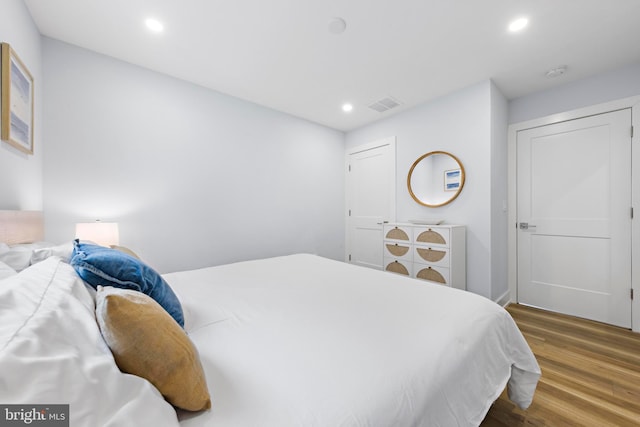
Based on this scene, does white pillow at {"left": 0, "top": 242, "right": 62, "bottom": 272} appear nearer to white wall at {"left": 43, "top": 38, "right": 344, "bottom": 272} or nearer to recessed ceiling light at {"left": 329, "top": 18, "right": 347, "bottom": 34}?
white wall at {"left": 43, "top": 38, "right": 344, "bottom": 272}

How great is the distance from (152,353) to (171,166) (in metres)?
2.53

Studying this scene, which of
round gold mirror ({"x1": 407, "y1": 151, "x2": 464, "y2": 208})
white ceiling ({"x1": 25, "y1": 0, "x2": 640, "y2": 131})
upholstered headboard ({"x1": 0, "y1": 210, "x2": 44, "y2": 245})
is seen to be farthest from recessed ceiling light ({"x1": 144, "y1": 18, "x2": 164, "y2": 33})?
round gold mirror ({"x1": 407, "y1": 151, "x2": 464, "y2": 208})

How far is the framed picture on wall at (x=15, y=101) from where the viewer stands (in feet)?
4.69

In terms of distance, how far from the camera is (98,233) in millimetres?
2039

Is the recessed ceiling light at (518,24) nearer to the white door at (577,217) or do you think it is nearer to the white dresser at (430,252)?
the white door at (577,217)

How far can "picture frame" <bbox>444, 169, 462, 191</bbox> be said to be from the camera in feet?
9.94

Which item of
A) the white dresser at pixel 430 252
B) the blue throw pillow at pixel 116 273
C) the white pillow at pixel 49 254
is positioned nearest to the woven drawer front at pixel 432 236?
the white dresser at pixel 430 252

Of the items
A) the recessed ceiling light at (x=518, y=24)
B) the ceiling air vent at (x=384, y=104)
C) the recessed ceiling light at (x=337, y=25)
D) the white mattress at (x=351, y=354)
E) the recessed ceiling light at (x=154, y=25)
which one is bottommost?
the white mattress at (x=351, y=354)

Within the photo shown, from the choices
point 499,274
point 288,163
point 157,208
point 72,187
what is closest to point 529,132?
→ point 499,274

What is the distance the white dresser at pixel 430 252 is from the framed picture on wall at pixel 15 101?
11.4 feet

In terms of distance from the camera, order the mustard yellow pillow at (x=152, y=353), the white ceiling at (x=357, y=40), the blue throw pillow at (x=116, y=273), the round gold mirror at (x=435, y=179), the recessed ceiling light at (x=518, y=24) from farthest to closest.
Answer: the round gold mirror at (x=435, y=179) → the recessed ceiling light at (x=518, y=24) → the white ceiling at (x=357, y=40) → the blue throw pillow at (x=116, y=273) → the mustard yellow pillow at (x=152, y=353)

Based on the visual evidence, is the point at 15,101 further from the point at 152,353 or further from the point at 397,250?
the point at 397,250

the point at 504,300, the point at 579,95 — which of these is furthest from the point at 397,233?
the point at 579,95

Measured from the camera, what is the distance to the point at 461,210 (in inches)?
119
